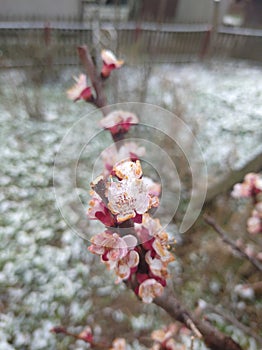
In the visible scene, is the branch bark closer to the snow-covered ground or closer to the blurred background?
the blurred background

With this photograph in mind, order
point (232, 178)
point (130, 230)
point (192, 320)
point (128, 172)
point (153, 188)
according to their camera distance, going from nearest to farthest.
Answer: point (128, 172), point (130, 230), point (153, 188), point (192, 320), point (232, 178)

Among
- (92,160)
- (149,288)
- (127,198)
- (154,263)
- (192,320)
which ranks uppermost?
(127,198)

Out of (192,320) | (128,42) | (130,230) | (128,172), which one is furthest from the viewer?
(128,42)

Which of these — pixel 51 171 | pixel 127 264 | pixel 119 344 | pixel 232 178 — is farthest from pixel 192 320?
pixel 51 171

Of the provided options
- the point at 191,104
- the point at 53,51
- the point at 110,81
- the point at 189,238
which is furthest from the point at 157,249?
the point at 53,51

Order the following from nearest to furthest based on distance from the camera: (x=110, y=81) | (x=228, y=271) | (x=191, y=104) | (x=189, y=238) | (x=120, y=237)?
(x=120, y=237), (x=228, y=271), (x=189, y=238), (x=110, y=81), (x=191, y=104)

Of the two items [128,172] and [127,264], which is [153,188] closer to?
[127,264]

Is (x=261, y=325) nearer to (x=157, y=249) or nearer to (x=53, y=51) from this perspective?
(x=157, y=249)

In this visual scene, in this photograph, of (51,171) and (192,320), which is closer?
(192,320)
